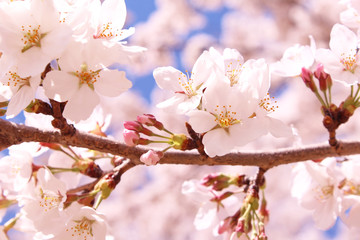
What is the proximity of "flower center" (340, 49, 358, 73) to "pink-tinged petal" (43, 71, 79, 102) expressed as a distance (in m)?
0.90

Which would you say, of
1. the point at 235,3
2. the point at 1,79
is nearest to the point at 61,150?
the point at 1,79

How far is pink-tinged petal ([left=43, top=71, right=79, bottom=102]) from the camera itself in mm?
1087

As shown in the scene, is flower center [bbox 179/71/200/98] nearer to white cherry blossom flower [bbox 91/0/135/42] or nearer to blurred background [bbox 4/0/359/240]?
white cherry blossom flower [bbox 91/0/135/42]

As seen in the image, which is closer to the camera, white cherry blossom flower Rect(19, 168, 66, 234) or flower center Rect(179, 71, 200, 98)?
flower center Rect(179, 71, 200, 98)

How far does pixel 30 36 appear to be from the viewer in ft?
3.61

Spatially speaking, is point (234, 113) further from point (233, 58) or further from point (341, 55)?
point (341, 55)

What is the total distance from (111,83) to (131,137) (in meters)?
0.18

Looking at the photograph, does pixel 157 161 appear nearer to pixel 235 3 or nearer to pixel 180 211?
pixel 180 211

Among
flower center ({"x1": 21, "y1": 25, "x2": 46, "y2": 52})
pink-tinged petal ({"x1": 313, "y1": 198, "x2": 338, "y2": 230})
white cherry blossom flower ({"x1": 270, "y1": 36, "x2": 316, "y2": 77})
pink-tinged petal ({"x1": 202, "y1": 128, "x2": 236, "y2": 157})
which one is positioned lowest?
pink-tinged petal ({"x1": 313, "y1": 198, "x2": 338, "y2": 230})

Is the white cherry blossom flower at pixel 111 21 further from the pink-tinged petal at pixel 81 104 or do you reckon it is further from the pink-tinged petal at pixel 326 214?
the pink-tinged petal at pixel 326 214

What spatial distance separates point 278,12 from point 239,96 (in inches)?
255

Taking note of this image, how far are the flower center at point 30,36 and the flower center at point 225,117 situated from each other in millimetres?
527

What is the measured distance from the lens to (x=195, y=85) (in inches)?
47.3

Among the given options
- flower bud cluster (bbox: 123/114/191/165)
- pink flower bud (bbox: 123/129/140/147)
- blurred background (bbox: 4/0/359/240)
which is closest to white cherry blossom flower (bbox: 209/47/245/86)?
flower bud cluster (bbox: 123/114/191/165)
